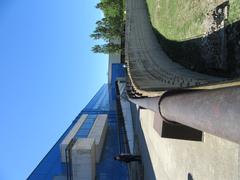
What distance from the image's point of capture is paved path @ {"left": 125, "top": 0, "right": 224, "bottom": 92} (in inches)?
543

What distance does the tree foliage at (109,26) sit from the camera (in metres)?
41.2

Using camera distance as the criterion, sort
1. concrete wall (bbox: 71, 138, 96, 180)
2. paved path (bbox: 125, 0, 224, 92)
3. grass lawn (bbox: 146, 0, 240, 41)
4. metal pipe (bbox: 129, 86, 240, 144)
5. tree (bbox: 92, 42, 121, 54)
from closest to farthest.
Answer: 1. metal pipe (bbox: 129, 86, 240, 144)
2. grass lawn (bbox: 146, 0, 240, 41)
3. paved path (bbox: 125, 0, 224, 92)
4. concrete wall (bbox: 71, 138, 96, 180)
5. tree (bbox: 92, 42, 121, 54)

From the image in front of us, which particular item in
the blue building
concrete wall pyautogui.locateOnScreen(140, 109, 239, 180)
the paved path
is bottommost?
the blue building

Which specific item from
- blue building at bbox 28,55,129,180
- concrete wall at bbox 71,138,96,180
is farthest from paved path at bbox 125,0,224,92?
blue building at bbox 28,55,129,180

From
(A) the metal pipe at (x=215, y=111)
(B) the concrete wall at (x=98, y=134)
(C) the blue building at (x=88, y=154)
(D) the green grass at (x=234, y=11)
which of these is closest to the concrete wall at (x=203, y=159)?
(A) the metal pipe at (x=215, y=111)

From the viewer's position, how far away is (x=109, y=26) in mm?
41875

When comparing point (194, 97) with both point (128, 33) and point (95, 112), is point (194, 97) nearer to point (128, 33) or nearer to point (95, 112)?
point (128, 33)

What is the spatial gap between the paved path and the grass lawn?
3.81 ft

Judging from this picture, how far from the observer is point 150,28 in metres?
27.6

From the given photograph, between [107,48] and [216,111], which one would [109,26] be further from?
[216,111]

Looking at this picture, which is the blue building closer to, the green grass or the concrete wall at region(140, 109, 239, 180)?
the concrete wall at region(140, 109, 239, 180)

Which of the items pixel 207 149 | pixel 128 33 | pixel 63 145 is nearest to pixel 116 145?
pixel 63 145

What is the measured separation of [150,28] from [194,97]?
24408mm

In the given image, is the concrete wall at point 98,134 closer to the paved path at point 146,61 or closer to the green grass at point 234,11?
the paved path at point 146,61
